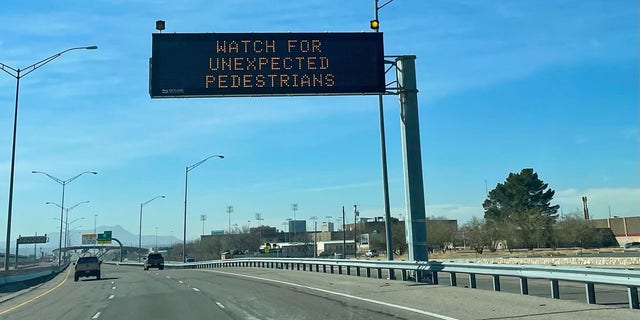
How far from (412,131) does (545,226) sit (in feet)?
197

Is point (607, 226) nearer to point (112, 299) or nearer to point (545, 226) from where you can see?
point (545, 226)

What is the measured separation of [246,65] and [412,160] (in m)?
7.74

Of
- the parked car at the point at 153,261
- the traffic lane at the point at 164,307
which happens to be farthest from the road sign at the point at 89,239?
the traffic lane at the point at 164,307

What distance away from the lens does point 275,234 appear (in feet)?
629

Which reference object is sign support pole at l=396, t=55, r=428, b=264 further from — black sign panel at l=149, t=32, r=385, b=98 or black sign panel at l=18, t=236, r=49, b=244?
black sign panel at l=18, t=236, r=49, b=244

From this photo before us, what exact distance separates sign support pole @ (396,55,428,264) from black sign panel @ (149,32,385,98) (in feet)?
11.8

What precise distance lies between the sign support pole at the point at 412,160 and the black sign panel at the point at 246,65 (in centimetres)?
359

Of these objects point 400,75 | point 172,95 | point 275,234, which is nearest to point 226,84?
point 172,95

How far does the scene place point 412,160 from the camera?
81.7 ft

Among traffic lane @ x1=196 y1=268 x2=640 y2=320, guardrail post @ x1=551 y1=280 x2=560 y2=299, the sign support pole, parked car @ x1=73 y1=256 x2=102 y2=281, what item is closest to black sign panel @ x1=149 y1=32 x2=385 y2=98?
the sign support pole

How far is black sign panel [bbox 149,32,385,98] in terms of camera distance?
21.2 metres

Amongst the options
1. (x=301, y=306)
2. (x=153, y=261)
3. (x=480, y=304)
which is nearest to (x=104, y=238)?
(x=153, y=261)

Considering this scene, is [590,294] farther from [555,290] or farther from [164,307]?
[164,307]

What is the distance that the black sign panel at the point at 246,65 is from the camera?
21.2 metres
